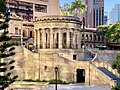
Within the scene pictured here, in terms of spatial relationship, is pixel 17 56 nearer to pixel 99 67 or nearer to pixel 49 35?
pixel 49 35

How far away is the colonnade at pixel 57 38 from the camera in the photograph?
5069 cm

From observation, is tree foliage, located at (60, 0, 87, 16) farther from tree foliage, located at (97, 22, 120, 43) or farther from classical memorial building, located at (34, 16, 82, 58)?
classical memorial building, located at (34, 16, 82, 58)

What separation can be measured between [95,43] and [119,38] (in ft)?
33.4

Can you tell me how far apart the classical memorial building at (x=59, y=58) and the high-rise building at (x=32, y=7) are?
105ft

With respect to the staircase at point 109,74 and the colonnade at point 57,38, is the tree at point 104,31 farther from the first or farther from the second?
the staircase at point 109,74

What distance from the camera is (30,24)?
247 feet

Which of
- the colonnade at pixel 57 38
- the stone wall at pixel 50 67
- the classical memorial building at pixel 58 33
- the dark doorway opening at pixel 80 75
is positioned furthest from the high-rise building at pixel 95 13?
the stone wall at pixel 50 67

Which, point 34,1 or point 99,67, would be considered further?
point 34,1

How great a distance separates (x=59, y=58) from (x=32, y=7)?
44000 millimetres

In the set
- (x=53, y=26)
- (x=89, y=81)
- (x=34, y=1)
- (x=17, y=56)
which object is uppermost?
(x=34, y=1)

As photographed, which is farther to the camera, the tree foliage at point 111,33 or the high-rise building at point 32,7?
the high-rise building at point 32,7

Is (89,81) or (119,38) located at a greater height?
(119,38)

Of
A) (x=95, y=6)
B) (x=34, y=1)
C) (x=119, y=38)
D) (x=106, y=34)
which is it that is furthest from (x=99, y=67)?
(x=95, y=6)

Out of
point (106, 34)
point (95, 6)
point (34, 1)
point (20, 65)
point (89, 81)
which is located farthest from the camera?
point (95, 6)
